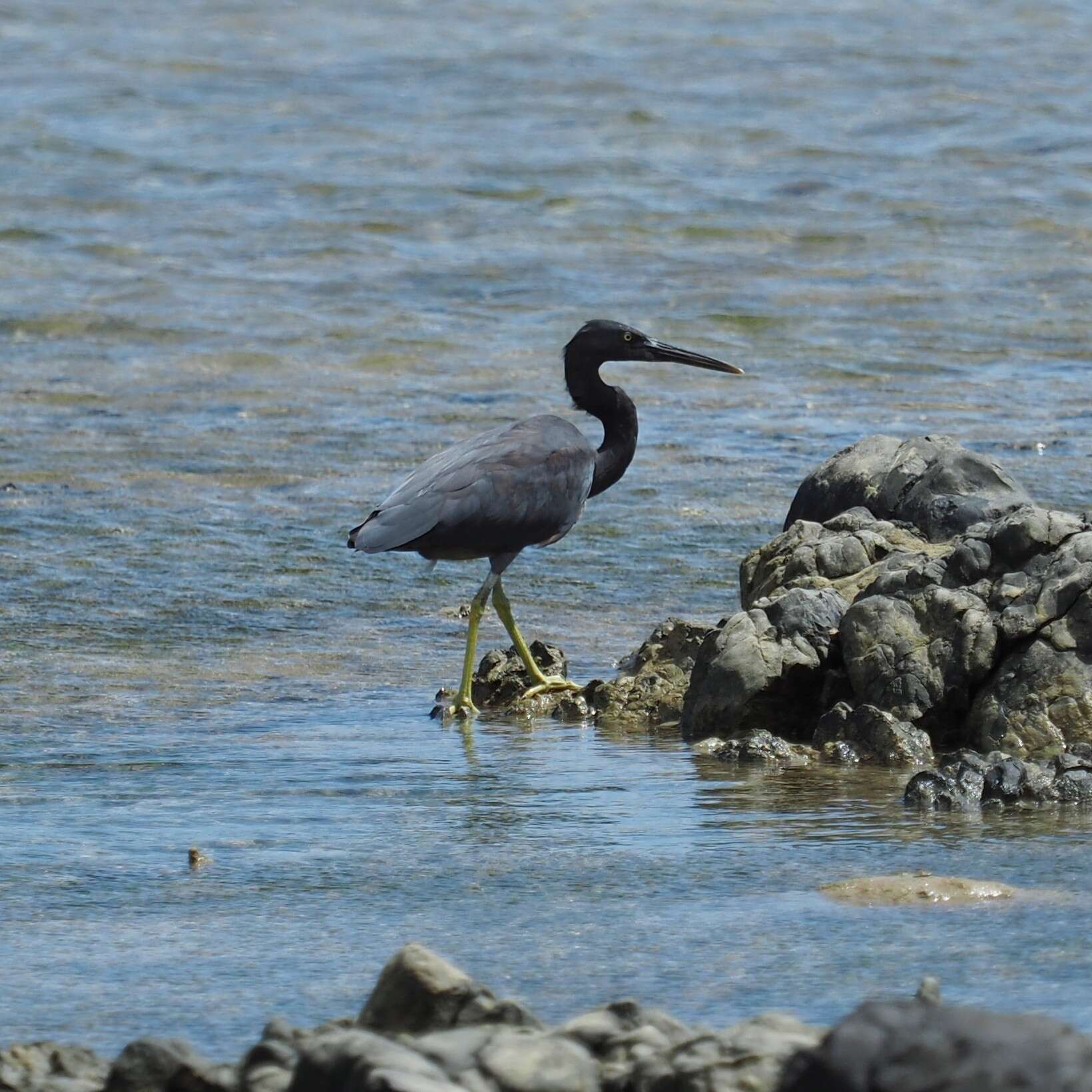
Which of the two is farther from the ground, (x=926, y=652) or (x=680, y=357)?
(x=680, y=357)

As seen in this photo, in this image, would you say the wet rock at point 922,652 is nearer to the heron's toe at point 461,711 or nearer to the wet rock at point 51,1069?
the heron's toe at point 461,711

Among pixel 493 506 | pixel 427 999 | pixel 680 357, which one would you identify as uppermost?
pixel 680 357

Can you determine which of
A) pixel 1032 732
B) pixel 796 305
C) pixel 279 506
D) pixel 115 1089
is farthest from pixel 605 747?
pixel 796 305

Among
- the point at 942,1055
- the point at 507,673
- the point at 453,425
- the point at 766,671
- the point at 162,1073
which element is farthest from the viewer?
the point at 453,425

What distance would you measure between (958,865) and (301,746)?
94.7 inches

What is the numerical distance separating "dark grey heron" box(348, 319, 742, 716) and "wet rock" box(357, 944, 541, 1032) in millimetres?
3637

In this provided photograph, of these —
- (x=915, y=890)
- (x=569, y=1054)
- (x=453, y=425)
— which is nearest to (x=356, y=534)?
(x=915, y=890)

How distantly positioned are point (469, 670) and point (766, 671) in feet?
4.03

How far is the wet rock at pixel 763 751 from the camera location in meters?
6.64

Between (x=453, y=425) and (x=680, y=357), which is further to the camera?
(x=453, y=425)

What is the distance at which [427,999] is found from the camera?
3.90 metres

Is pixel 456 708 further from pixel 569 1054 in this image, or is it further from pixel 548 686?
pixel 569 1054

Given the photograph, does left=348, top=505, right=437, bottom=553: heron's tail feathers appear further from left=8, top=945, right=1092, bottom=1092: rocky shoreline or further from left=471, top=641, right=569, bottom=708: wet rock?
left=8, top=945, right=1092, bottom=1092: rocky shoreline

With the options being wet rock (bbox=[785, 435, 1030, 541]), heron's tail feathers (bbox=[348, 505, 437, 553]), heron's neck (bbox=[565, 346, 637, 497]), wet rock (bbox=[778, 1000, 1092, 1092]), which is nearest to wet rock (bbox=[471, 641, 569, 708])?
heron's tail feathers (bbox=[348, 505, 437, 553])
